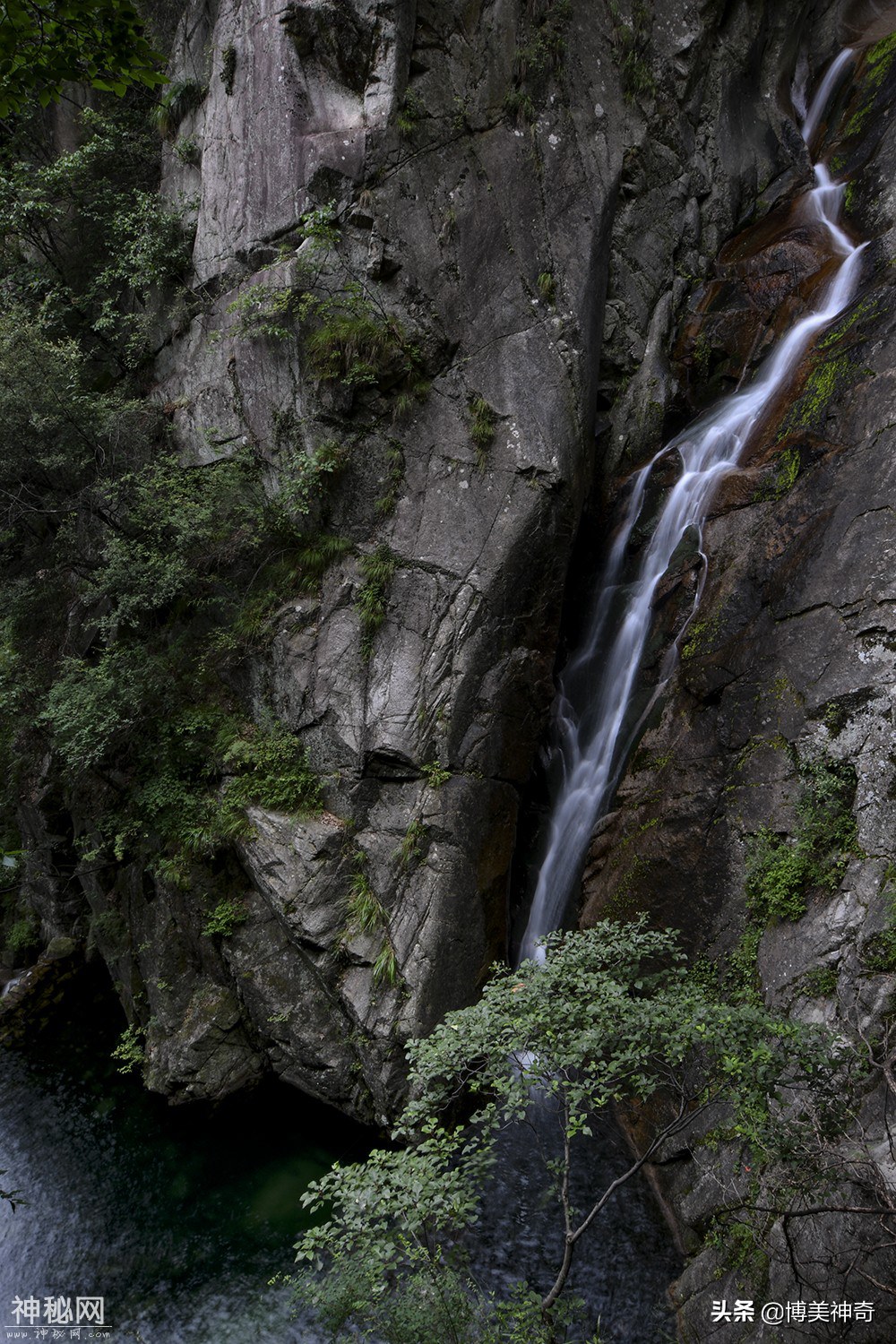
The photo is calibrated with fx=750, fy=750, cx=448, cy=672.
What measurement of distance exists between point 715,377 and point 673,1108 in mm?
9819

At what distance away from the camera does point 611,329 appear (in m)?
11.4

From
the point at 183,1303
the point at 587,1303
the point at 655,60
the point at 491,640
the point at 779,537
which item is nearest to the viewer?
the point at 587,1303

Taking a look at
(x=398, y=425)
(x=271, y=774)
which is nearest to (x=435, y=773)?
(x=271, y=774)

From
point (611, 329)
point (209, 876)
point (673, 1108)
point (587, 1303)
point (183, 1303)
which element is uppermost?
point (611, 329)

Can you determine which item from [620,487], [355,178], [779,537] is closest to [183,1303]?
[779,537]

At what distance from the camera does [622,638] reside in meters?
9.91

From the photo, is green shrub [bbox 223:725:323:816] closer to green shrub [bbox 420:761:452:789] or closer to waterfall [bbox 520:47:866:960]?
green shrub [bbox 420:761:452:789]

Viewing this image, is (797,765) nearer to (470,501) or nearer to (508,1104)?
(508,1104)

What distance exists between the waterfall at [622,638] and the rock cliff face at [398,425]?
59 cm

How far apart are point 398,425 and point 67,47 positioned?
247 inches

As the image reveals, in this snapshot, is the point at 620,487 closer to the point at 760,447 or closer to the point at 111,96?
the point at 760,447

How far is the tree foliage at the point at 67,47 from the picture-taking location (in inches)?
137

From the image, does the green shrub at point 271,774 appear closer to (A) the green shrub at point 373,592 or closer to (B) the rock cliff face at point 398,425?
(B) the rock cliff face at point 398,425

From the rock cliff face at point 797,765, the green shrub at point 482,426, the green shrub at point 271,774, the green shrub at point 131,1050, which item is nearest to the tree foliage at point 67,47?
the green shrub at point 482,426
